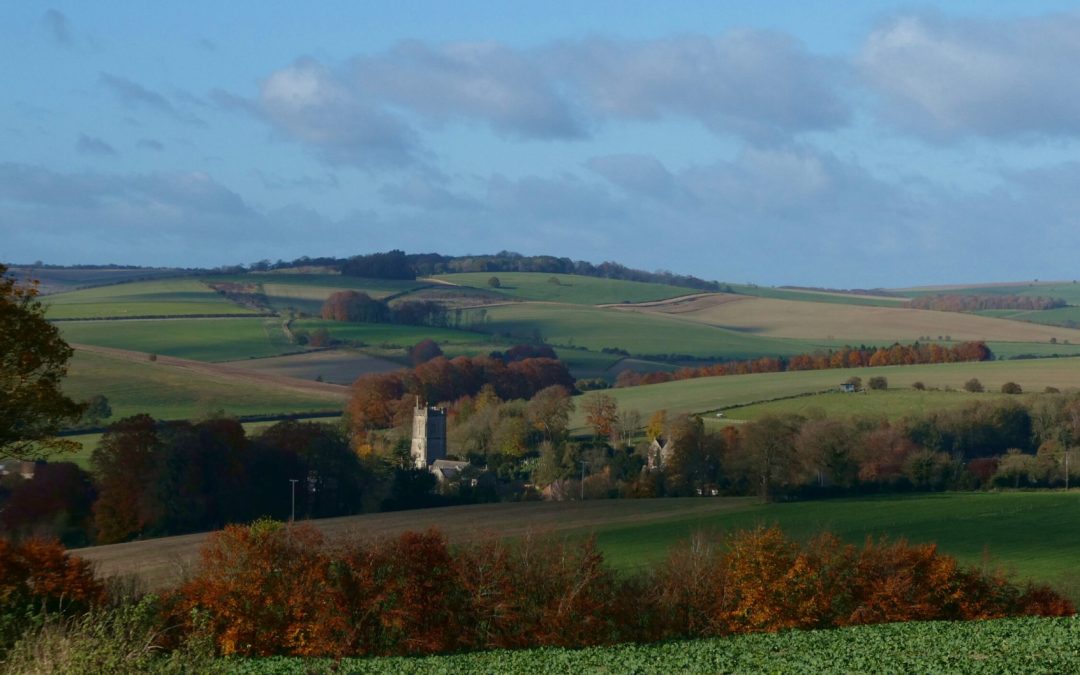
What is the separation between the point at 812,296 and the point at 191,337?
99.8m

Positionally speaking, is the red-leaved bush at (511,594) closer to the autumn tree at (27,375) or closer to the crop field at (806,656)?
the crop field at (806,656)

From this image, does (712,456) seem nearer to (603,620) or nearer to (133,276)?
(603,620)

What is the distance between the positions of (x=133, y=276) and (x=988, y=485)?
11925 centimetres

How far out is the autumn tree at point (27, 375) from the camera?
79.4ft

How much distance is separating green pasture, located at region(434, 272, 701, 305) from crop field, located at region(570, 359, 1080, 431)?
2131 inches

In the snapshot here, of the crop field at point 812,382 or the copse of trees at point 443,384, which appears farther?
A: the copse of trees at point 443,384

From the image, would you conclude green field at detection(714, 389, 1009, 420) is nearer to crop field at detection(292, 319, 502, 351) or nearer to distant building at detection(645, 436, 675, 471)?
distant building at detection(645, 436, 675, 471)

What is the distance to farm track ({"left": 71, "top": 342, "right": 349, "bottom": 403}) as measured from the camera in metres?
93.4

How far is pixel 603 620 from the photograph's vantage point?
29641 millimetres

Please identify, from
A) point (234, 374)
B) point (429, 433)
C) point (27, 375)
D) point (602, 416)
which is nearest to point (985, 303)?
point (602, 416)

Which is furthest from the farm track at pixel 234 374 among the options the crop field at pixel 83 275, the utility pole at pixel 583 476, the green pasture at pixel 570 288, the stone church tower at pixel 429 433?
the green pasture at pixel 570 288

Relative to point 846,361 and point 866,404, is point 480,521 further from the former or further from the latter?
point 846,361

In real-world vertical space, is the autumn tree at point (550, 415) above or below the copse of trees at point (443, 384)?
below

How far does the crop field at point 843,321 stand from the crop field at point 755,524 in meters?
71.9
